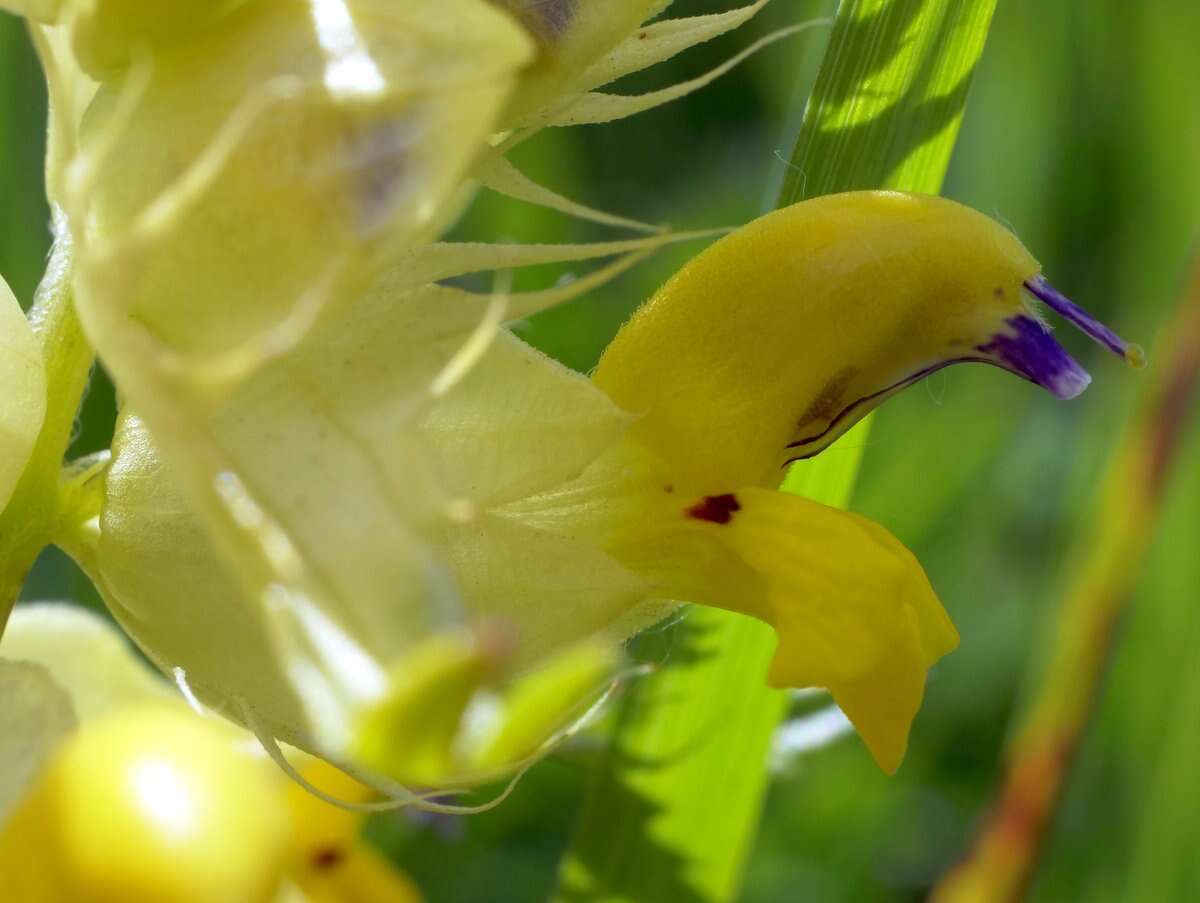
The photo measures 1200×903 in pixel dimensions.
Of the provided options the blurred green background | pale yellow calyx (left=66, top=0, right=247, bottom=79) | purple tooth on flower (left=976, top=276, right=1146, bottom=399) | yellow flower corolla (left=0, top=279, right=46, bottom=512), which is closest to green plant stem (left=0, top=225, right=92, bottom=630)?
yellow flower corolla (left=0, top=279, right=46, bottom=512)

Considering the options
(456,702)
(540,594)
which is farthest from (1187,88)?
(456,702)

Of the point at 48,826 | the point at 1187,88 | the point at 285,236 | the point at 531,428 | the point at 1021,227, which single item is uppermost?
the point at 285,236

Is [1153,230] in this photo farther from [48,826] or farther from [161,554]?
[48,826]

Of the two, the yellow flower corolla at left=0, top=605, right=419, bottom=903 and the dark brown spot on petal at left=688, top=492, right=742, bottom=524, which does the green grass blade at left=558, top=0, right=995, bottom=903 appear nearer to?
the dark brown spot on petal at left=688, top=492, right=742, bottom=524

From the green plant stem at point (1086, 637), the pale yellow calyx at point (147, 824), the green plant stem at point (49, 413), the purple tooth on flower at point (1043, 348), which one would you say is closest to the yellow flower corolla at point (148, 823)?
the pale yellow calyx at point (147, 824)

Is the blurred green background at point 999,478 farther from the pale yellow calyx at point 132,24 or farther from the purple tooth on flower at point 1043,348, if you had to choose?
the pale yellow calyx at point 132,24

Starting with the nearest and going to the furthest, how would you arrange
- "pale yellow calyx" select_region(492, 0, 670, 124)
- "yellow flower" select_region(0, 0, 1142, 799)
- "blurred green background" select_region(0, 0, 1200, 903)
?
"yellow flower" select_region(0, 0, 1142, 799) → "pale yellow calyx" select_region(492, 0, 670, 124) → "blurred green background" select_region(0, 0, 1200, 903)
